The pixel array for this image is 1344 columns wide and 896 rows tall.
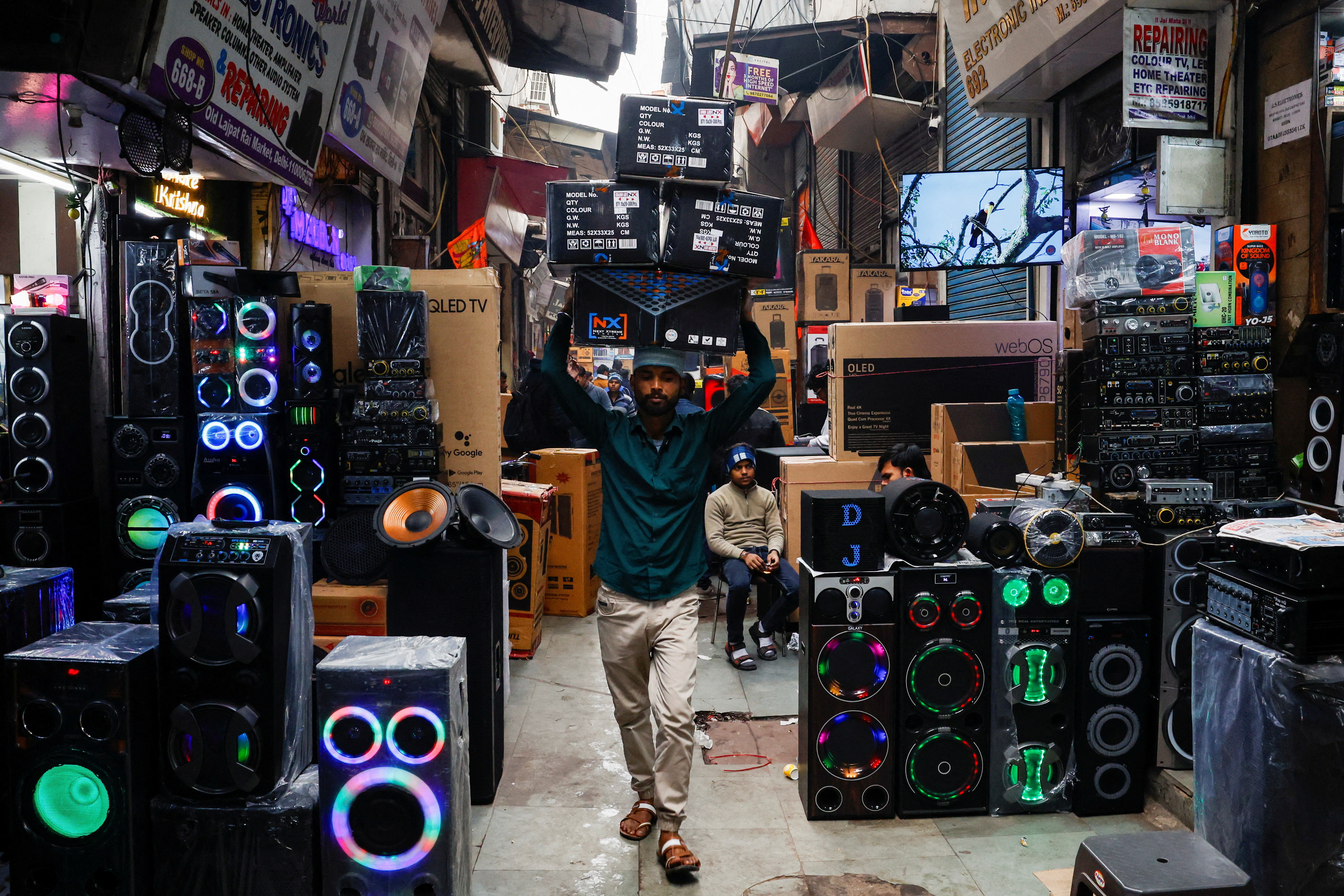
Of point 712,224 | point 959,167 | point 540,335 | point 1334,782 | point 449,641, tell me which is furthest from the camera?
point 540,335

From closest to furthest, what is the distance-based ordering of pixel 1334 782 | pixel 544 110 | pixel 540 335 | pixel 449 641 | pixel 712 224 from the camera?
pixel 1334 782
pixel 449 641
pixel 712 224
pixel 544 110
pixel 540 335

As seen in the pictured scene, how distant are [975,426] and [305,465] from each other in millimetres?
4589

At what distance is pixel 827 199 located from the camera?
15430mm

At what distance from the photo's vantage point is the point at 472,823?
3.90 metres

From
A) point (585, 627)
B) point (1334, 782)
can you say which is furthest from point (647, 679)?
point (585, 627)

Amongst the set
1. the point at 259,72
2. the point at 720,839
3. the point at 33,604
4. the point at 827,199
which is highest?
the point at 827,199

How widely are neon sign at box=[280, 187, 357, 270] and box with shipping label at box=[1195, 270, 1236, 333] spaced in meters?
6.09

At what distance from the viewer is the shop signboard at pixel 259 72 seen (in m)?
3.88

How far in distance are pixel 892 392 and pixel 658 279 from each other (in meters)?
3.94

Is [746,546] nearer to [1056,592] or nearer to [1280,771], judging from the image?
[1056,592]

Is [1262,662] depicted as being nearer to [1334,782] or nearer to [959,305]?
[1334,782]

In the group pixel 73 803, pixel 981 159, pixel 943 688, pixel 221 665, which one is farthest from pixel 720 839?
pixel 981 159

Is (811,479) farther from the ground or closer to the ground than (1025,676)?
farther from the ground

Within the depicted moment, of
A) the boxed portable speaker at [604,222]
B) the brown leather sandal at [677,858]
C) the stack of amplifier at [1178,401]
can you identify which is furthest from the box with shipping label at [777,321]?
the brown leather sandal at [677,858]
